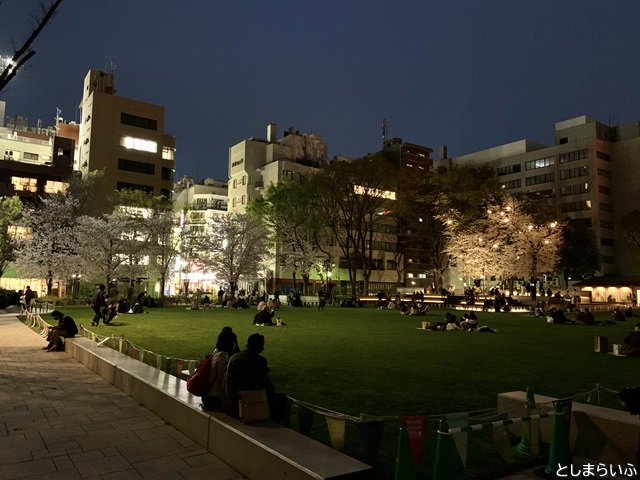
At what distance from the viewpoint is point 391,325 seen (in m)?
22.8

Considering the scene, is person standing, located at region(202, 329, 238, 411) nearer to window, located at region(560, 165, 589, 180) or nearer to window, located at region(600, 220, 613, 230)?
window, located at region(600, 220, 613, 230)

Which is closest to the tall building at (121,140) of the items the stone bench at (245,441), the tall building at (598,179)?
the tall building at (598,179)

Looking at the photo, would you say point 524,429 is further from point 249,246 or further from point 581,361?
point 249,246

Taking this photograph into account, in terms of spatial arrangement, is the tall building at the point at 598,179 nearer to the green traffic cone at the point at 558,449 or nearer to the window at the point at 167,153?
the window at the point at 167,153

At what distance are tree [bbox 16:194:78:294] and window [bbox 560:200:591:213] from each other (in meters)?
64.6

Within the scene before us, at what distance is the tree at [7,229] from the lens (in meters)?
42.0

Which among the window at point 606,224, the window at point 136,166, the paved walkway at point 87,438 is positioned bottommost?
the paved walkway at point 87,438

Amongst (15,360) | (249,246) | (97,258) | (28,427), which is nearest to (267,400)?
(28,427)

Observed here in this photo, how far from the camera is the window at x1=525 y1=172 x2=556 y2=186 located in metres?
72.2

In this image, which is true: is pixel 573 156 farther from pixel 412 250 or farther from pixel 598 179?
pixel 412 250

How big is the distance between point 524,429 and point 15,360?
40.1 ft

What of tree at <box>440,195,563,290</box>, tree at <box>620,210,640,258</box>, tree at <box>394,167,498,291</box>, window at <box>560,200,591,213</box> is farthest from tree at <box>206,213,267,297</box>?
window at <box>560,200,591,213</box>

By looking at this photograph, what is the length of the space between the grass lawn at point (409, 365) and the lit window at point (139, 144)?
167ft

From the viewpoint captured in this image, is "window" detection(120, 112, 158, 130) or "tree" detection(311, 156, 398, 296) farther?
"window" detection(120, 112, 158, 130)
